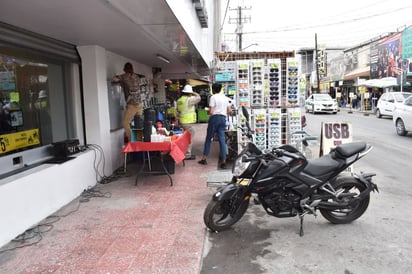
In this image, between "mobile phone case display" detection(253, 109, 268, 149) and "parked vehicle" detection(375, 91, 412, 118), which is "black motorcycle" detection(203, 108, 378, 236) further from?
"parked vehicle" detection(375, 91, 412, 118)

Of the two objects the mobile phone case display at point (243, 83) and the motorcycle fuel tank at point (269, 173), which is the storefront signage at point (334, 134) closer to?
the mobile phone case display at point (243, 83)

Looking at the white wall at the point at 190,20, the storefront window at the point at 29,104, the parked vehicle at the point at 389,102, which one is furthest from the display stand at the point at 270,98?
the parked vehicle at the point at 389,102

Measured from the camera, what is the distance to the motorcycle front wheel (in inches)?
159

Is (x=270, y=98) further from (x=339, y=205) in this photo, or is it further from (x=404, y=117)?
(x=404, y=117)

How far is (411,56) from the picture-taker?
21.3 m

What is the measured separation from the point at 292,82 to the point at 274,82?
0.37 metres

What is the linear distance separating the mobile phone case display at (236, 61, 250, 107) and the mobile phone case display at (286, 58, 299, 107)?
83 cm

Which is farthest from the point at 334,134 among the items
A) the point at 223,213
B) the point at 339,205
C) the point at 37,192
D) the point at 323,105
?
the point at 323,105

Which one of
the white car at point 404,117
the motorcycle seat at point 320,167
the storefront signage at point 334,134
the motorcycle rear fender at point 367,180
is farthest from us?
the white car at point 404,117

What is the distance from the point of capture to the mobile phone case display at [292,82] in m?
7.29

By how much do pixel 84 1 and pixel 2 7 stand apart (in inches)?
36.5

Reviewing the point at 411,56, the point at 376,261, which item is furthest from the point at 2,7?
the point at 411,56

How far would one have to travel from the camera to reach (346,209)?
434cm

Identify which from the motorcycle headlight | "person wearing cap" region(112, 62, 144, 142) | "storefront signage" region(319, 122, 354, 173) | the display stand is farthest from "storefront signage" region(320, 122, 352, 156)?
"person wearing cap" region(112, 62, 144, 142)
